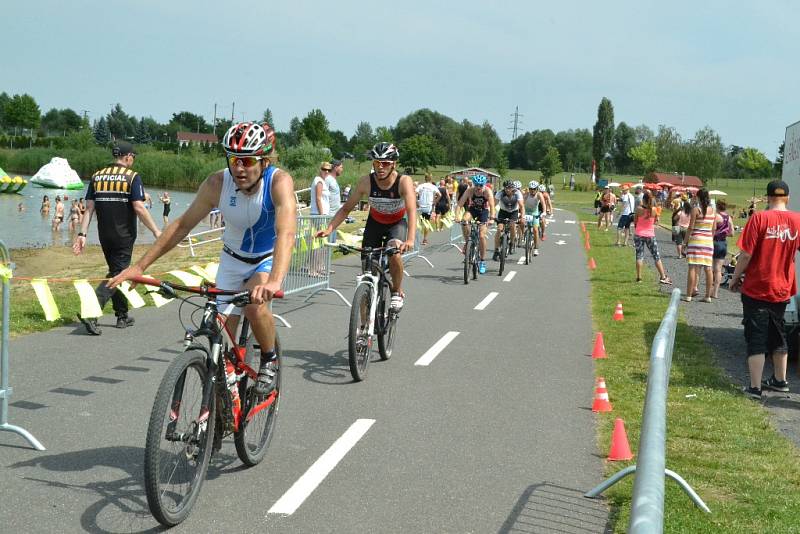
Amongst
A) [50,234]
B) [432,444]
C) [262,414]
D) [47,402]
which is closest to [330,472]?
→ [262,414]

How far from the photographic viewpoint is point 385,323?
8.86 m

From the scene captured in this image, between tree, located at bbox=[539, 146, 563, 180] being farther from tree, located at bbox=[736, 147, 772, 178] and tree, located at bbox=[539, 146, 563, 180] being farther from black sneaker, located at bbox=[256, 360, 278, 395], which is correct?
black sneaker, located at bbox=[256, 360, 278, 395]

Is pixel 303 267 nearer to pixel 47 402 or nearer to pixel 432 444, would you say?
pixel 47 402

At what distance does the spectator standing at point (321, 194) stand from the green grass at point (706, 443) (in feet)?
22.7

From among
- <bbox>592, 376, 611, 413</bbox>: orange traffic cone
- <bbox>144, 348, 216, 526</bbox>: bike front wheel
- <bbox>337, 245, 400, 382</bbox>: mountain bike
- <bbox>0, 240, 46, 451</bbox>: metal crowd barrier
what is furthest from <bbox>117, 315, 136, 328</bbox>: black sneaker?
<bbox>144, 348, 216, 526</bbox>: bike front wheel

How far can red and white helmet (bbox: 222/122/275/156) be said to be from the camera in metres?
4.95

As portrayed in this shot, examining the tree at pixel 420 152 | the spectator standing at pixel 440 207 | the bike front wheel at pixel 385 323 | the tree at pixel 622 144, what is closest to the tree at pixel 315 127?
the tree at pixel 420 152

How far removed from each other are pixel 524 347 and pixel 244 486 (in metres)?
5.72

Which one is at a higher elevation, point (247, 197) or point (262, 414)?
point (247, 197)

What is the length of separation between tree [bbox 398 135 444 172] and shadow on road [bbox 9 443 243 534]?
147m

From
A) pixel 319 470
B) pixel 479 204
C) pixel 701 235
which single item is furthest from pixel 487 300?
pixel 319 470

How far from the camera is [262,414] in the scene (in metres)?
5.62

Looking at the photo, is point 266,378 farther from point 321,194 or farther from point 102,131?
point 102,131

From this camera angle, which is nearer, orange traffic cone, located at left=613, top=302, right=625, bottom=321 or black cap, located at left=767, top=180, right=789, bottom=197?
black cap, located at left=767, top=180, right=789, bottom=197
